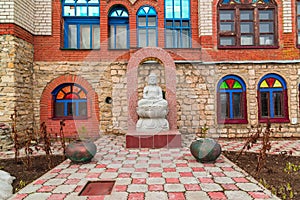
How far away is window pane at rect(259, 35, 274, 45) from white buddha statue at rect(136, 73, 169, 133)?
204 inches

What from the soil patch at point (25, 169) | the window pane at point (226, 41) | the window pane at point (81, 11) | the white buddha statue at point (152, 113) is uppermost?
the window pane at point (81, 11)

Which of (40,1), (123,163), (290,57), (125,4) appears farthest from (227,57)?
(40,1)

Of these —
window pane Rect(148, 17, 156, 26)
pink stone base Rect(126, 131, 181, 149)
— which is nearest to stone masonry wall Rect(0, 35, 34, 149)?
pink stone base Rect(126, 131, 181, 149)

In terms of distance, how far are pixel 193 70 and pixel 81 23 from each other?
5.12m

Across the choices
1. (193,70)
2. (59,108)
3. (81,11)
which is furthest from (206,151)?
(81,11)

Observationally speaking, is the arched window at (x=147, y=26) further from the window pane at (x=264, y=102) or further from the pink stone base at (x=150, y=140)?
the window pane at (x=264, y=102)

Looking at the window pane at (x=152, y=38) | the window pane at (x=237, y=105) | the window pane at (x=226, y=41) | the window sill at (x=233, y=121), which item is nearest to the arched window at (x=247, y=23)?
the window pane at (x=226, y=41)

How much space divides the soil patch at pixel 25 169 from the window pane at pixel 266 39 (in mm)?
8575

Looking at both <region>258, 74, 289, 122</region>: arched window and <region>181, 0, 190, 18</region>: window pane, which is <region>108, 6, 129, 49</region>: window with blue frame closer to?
<region>181, 0, 190, 18</region>: window pane

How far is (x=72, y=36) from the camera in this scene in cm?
936

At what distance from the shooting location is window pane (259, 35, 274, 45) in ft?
29.6

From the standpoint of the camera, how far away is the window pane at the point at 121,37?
9414 mm

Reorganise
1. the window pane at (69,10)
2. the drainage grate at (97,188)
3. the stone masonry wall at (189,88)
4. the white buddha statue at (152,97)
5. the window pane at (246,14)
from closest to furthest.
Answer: the drainage grate at (97,188)
the white buddha statue at (152,97)
the stone masonry wall at (189,88)
the window pane at (246,14)
the window pane at (69,10)

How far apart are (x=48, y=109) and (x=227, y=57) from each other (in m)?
7.48
